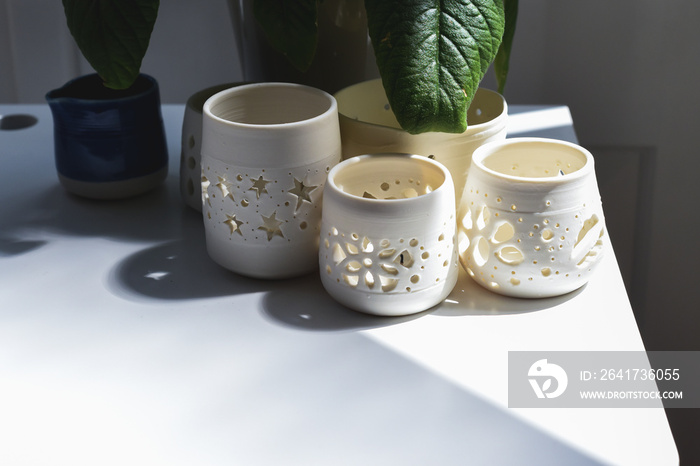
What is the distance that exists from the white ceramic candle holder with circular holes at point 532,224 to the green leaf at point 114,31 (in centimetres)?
29

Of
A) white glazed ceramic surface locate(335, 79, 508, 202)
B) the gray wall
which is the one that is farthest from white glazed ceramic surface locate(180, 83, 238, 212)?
the gray wall

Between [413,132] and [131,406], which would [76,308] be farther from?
[413,132]

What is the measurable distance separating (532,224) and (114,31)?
0.37m

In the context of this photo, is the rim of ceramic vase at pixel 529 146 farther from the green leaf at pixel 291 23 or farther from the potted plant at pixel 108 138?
the potted plant at pixel 108 138

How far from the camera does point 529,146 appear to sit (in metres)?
0.64

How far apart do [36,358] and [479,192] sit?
0.35 meters

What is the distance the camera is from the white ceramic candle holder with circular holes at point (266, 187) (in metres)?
0.59

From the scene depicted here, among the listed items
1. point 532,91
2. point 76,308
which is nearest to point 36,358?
point 76,308

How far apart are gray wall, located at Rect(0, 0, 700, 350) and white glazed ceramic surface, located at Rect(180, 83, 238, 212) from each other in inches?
22.9

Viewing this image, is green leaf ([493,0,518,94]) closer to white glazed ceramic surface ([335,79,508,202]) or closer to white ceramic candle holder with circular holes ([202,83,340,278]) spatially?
white glazed ceramic surface ([335,79,508,202])

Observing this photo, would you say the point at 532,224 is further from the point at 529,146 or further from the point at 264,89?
the point at 264,89

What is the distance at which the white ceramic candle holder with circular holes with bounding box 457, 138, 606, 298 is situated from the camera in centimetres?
56

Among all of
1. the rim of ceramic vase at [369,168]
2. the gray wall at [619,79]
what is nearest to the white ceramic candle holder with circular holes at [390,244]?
the rim of ceramic vase at [369,168]

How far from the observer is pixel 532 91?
3.96ft
